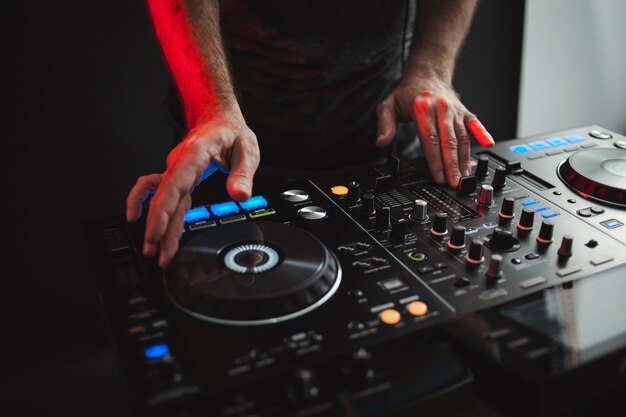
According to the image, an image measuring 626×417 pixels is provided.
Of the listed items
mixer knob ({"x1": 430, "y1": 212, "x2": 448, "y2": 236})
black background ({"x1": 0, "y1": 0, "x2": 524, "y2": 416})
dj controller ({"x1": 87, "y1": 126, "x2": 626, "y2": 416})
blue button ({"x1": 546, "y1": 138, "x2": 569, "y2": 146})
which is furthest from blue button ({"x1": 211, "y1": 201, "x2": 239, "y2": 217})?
black background ({"x1": 0, "y1": 0, "x2": 524, "y2": 416})

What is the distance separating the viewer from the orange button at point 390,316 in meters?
0.76

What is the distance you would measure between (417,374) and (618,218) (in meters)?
0.53

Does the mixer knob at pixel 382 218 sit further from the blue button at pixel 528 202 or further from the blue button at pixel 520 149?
the blue button at pixel 520 149

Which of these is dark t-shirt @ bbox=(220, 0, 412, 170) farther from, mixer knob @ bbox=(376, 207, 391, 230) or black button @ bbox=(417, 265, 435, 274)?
black button @ bbox=(417, 265, 435, 274)

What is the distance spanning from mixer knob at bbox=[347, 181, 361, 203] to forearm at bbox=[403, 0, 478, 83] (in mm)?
482

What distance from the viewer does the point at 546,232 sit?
93cm

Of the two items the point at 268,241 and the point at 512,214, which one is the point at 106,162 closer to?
the point at 268,241

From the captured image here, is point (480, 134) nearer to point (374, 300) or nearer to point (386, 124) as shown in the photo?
point (386, 124)

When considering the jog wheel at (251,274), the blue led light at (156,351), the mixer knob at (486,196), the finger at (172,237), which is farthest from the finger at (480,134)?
the blue led light at (156,351)

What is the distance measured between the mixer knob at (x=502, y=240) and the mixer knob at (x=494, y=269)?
73mm

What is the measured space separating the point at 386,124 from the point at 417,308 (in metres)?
0.65

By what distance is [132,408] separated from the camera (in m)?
0.68

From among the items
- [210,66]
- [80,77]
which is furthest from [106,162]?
[210,66]

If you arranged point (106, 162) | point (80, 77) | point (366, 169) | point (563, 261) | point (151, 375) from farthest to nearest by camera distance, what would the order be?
point (106, 162), point (80, 77), point (366, 169), point (563, 261), point (151, 375)
